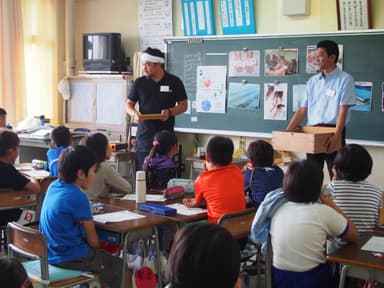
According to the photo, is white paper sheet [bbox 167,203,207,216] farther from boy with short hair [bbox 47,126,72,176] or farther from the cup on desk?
the cup on desk

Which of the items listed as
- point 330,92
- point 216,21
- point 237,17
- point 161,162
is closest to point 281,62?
point 237,17

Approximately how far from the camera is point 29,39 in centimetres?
761

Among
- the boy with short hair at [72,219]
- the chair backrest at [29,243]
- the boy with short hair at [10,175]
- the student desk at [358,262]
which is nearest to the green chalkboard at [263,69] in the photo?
the boy with short hair at [10,175]

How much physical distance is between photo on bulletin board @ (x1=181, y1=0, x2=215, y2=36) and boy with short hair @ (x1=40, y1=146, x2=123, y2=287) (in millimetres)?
3782

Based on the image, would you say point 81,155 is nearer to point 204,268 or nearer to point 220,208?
point 220,208

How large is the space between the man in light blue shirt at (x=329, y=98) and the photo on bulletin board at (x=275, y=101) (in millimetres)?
1249

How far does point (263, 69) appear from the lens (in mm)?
6109

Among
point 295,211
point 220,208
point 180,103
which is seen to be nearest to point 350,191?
point 295,211

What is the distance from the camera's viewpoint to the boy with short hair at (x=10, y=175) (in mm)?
3889

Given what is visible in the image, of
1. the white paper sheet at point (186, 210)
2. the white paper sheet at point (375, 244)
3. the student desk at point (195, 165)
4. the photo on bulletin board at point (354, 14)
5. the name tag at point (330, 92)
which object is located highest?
the photo on bulletin board at point (354, 14)

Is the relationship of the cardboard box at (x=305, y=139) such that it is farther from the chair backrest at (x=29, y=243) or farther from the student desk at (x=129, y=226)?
the chair backrest at (x=29, y=243)

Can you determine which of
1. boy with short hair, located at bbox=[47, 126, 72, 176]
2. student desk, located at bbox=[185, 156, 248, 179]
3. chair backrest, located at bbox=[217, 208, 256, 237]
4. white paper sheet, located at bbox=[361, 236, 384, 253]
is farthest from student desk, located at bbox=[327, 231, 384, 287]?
student desk, located at bbox=[185, 156, 248, 179]

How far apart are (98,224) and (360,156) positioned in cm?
146

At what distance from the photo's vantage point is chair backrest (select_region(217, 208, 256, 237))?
3.11 meters
